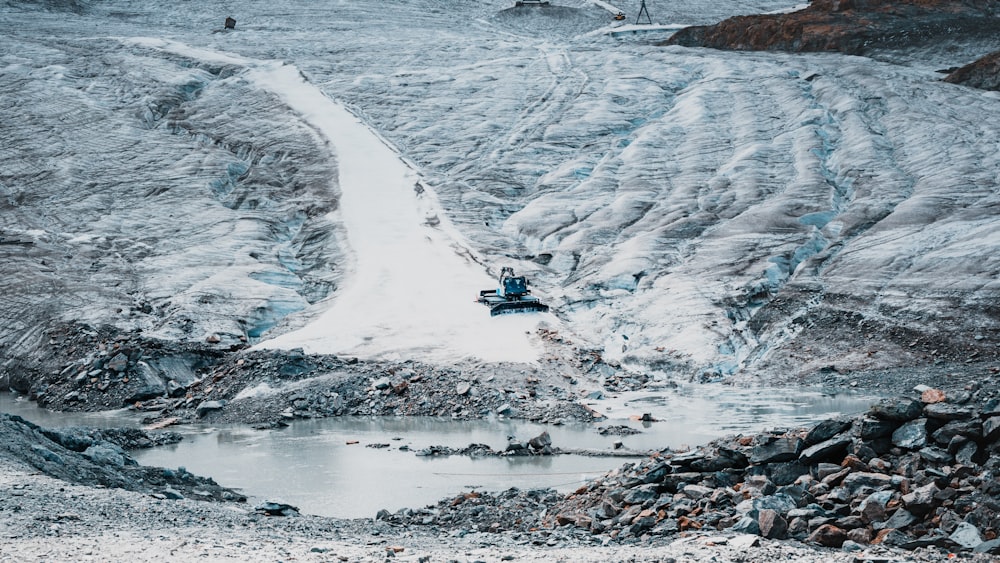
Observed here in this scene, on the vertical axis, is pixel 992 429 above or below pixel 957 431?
above

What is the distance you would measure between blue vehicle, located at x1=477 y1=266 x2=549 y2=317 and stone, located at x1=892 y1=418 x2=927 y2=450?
16.3 metres

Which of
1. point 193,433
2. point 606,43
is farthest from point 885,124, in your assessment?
point 193,433

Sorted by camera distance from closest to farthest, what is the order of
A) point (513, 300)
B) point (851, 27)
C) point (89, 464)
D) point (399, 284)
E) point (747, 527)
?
point (747, 527) → point (89, 464) → point (513, 300) → point (399, 284) → point (851, 27)

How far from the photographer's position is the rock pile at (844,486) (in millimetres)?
9297

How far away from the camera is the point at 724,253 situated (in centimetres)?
2956

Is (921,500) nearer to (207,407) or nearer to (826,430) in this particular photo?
(826,430)

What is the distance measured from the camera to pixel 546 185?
37.3 metres

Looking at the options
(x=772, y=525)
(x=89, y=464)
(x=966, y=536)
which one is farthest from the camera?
(x=89, y=464)

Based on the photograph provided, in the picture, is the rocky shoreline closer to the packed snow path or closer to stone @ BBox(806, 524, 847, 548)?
stone @ BBox(806, 524, 847, 548)

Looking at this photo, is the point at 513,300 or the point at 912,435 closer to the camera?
the point at 912,435

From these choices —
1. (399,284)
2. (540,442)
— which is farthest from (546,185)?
(540,442)

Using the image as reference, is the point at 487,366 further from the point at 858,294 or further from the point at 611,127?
the point at 611,127

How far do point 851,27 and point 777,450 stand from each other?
4680cm

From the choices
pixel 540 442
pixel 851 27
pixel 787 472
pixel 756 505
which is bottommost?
pixel 540 442
